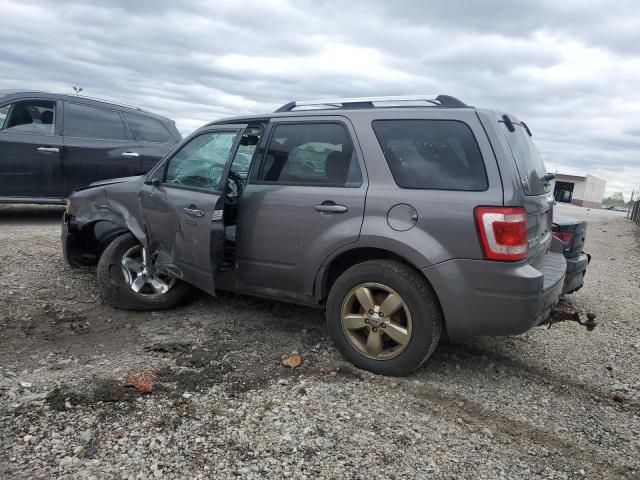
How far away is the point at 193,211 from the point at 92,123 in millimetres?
4974

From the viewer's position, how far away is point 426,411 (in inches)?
123

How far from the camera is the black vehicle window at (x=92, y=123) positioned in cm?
777

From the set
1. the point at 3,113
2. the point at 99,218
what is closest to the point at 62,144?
the point at 3,113

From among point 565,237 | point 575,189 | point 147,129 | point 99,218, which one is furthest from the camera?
point 575,189

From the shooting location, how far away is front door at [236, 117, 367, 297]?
3588 millimetres

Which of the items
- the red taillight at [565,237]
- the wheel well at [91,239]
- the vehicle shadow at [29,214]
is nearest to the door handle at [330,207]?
the wheel well at [91,239]

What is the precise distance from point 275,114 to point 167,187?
1137 mm

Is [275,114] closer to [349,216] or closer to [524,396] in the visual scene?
[349,216]

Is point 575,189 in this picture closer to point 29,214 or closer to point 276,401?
point 29,214

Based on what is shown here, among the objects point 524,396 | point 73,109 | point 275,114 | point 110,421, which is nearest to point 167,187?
point 275,114

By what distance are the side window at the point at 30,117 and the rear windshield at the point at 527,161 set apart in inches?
268

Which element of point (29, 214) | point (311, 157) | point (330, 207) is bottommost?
point (29, 214)

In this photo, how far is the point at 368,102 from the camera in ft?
12.3

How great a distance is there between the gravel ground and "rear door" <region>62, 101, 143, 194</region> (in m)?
3.37
